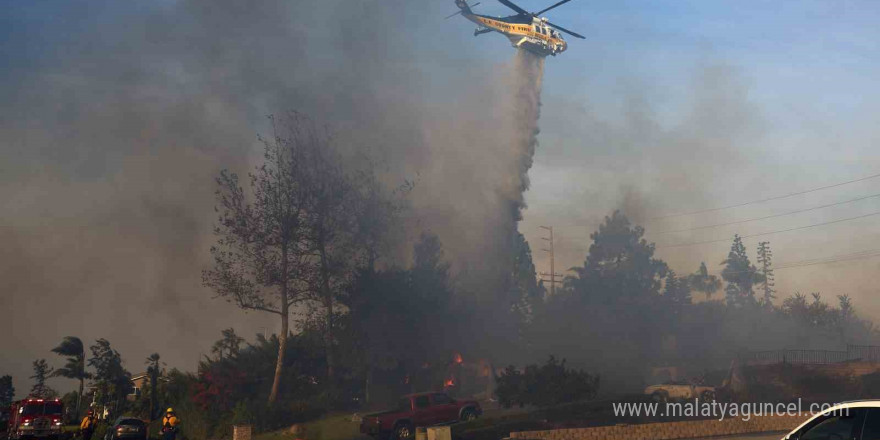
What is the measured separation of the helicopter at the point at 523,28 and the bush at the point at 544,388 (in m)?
37.3

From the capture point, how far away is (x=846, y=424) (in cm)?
1128

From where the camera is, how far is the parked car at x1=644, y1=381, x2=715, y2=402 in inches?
1563

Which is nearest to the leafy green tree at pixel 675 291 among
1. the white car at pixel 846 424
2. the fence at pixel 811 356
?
the fence at pixel 811 356

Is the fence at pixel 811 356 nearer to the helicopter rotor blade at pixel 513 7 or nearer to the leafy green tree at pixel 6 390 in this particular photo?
the helicopter rotor blade at pixel 513 7

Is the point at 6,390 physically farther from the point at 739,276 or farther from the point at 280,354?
the point at 739,276

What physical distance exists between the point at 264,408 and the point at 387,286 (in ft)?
39.5

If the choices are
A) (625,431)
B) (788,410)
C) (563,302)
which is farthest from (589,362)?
(625,431)

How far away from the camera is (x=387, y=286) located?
4994 centimetres

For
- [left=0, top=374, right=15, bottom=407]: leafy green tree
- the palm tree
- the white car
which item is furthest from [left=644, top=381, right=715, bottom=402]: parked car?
[left=0, top=374, right=15, bottom=407]: leafy green tree

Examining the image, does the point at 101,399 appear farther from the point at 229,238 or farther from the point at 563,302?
the point at 563,302

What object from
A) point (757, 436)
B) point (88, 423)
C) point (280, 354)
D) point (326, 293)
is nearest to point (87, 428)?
point (88, 423)

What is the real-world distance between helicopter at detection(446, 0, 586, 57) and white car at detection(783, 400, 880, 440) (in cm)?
5793

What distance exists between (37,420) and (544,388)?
26198mm

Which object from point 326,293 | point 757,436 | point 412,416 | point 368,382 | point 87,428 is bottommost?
point 757,436
